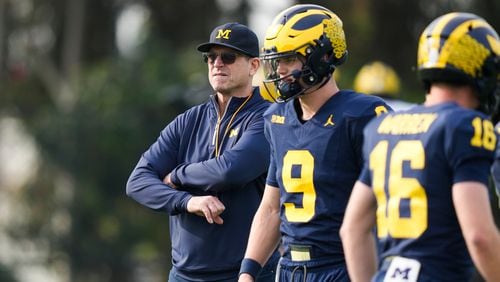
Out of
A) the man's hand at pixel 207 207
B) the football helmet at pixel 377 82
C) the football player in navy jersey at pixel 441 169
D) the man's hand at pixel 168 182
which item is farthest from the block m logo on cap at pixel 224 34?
the football helmet at pixel 377 82

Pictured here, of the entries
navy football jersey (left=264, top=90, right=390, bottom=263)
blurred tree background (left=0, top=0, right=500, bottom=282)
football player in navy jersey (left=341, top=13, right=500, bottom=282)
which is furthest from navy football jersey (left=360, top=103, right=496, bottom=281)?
blurred tree background (left=0, top=0, right=500, bottom=282)

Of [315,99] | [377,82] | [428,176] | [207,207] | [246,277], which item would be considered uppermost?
[315,99]

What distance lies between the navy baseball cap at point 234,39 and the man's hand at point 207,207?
0.98 meters

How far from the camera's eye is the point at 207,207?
7.91 meters

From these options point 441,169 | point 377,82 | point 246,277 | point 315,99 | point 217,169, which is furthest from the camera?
point 377,82

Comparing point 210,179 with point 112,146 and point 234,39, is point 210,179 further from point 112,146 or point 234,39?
point 112,146

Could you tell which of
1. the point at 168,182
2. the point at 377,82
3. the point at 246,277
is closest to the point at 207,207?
the point at 168,182

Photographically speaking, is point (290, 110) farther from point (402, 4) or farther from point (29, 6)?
point (29, 6)

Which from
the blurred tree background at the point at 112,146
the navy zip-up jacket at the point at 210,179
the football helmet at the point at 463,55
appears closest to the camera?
the football helmet at the point at 463,55

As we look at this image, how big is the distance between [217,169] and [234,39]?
2.80 ft

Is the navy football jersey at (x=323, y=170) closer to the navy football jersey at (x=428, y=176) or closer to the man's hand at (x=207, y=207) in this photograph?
the man's hand at (x=207, y=207)

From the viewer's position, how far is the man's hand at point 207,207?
7.90 metres

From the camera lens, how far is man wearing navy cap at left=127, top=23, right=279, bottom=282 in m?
8.11

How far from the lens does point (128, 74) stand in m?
23.6
